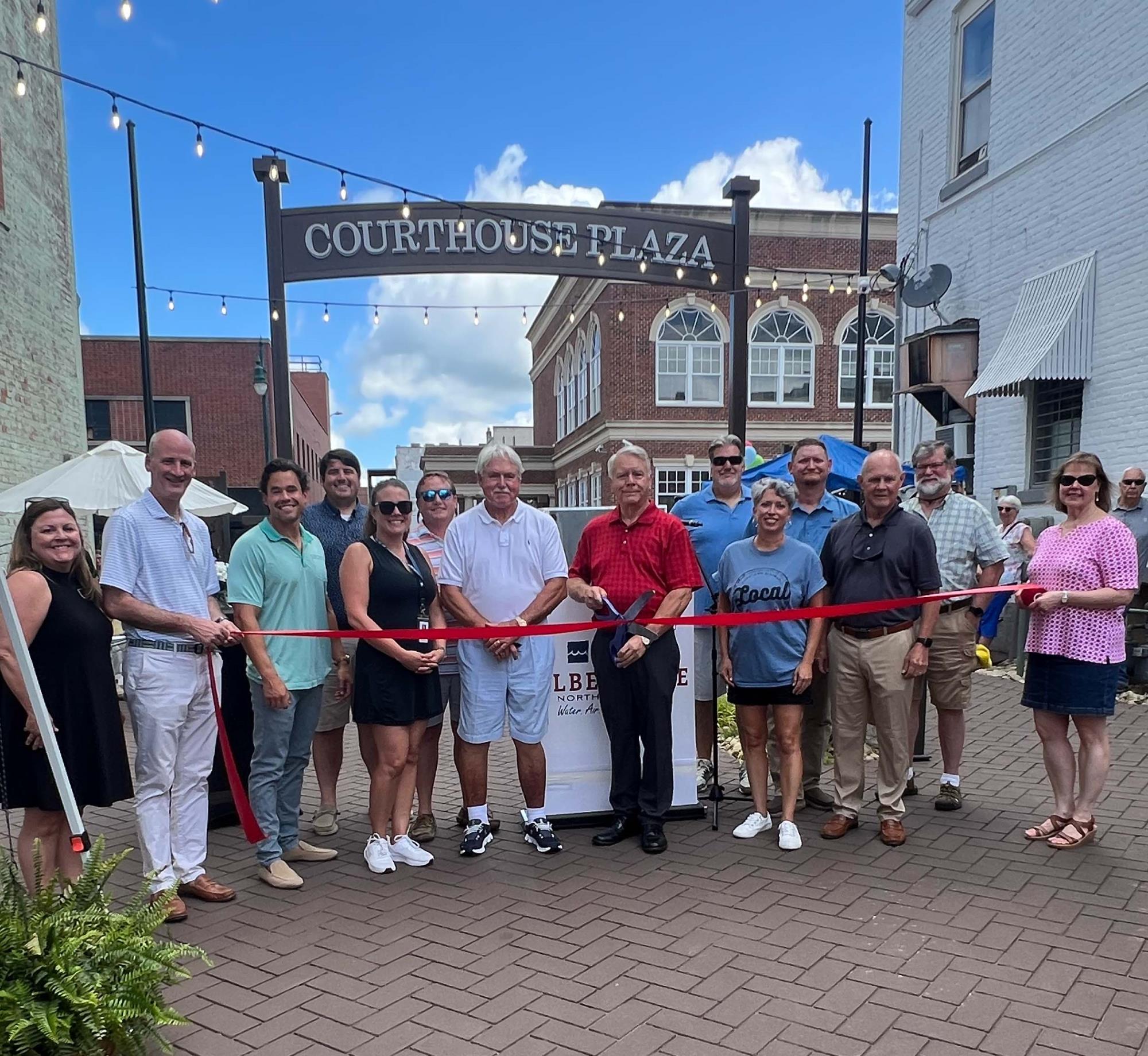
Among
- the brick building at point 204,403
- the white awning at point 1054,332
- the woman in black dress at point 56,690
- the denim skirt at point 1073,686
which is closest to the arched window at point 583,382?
the brick building at point 204,403

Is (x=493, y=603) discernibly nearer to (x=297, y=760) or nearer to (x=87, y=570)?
(x=297, y=760)

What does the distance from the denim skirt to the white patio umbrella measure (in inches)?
316

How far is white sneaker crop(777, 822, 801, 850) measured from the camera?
14.1ft

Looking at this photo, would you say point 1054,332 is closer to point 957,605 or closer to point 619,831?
point 957,605

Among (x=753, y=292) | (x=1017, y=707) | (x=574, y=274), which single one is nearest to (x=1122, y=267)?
(x=1017, y=707)

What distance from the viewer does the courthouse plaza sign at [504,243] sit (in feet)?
24.3

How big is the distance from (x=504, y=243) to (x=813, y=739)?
17.1 ft

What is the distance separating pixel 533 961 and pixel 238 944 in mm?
1233

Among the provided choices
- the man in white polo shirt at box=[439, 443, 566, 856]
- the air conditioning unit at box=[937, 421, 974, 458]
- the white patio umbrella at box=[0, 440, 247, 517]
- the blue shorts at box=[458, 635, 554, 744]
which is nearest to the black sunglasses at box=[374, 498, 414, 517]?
the man in white polo shirt at box=[439, 443, 566, 856]

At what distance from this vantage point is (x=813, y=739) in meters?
5.02

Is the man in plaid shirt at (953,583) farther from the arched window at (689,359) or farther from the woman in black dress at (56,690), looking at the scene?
the arched window at (689,359)

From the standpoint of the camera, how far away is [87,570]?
3.58 meters

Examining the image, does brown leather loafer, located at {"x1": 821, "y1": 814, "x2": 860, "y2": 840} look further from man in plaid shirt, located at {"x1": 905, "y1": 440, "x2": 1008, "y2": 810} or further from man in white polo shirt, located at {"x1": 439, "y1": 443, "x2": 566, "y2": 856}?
man in white polo shirt, located at {"x1": 439, "y1": 443, "x2": 566, "y2": 856}

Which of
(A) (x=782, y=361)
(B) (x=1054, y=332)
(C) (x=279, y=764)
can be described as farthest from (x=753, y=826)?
(A) (x=782, y=361)
